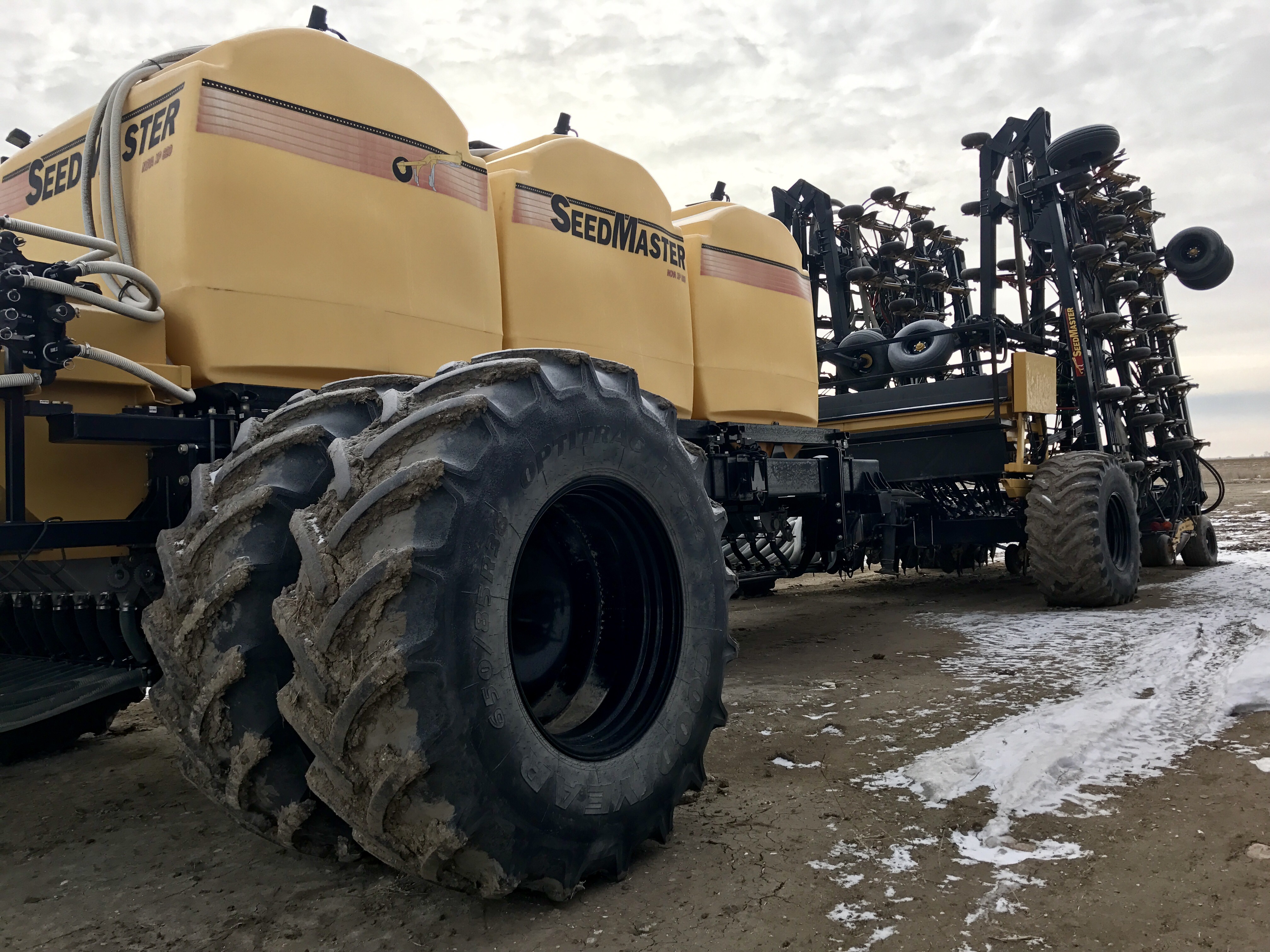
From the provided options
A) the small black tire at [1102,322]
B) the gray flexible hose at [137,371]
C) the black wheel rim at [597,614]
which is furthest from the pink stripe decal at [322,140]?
the small black tire at [1102,322]

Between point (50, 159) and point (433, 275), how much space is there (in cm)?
151

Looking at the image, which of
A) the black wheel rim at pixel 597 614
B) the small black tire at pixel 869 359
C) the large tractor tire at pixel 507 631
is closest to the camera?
the large tractor tire at pixel 507 631

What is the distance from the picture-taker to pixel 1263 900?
237cm

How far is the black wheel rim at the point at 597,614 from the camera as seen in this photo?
9.48 ft

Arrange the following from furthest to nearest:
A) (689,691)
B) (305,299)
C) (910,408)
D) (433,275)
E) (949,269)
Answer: (949,269) < (910,408) < (433,275) < (305,299) < (689,691)

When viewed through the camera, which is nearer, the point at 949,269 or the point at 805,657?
the point at 805,657

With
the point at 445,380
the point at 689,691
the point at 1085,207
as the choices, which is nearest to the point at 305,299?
the point at 445,380

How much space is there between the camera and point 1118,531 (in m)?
8.15

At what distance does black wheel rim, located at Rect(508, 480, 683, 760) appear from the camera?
289 cm

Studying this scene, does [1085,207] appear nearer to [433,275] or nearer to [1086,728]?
[1086,728]

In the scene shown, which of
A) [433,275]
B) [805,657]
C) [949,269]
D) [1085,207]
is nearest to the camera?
[433,275]

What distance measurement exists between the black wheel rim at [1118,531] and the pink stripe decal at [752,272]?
156 inches

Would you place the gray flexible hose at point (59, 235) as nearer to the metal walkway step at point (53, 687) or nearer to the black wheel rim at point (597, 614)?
the metal walkway step at point (53, 687)

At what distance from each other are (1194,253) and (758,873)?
37.5 ft
